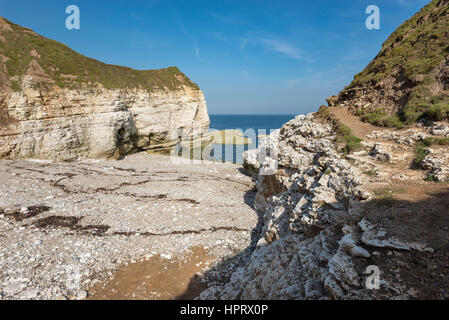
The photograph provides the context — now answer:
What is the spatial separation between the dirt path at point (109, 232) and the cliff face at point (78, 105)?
4.80 m

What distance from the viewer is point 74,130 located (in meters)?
Result: 25.4

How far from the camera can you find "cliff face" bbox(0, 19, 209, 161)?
22406mm

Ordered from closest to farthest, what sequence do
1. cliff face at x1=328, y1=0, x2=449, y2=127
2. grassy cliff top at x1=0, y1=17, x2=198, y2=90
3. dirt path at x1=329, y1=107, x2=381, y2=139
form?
cliff face at x1=328, y1=0, x2=449, y2=127, dirt path at x1=329, y1=107, x2=381, y2=139, grassy cliff top at x1=0, y1=17, x2=198, y2=90

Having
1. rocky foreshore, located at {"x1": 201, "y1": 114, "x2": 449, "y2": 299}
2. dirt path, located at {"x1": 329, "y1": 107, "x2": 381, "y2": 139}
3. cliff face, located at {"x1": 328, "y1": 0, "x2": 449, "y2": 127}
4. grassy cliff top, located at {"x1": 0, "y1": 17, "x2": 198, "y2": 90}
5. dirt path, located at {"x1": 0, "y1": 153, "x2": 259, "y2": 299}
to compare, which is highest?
grassy cliff top, located at {"x1": 0, "y1": 17, "x2": 198, "y2": 90}

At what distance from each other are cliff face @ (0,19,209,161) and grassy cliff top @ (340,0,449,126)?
26.3 meters

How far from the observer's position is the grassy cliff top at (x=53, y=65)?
80.6 ft

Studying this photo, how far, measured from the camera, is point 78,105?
25.9 meters

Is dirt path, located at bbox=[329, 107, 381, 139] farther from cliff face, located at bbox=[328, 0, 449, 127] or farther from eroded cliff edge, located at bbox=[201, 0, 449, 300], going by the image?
cliff face, located at bbox=[328, 0, 449, 127]

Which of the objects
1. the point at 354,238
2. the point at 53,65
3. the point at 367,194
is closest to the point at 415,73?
the point at 367,194

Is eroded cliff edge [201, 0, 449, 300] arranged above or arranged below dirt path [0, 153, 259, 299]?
above

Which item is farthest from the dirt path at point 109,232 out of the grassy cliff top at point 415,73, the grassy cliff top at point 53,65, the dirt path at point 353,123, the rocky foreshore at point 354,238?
the grassy cliff top at point 53,65

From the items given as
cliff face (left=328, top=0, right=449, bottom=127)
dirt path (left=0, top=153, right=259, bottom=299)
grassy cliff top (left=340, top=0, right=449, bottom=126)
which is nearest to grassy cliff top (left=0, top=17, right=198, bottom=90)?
dirt path (left=0, top=153, right=259, bottom=299)

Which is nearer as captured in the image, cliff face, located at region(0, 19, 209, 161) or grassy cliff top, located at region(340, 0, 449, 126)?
grassy cliff top, located at region(340, 0, 449, 126)
